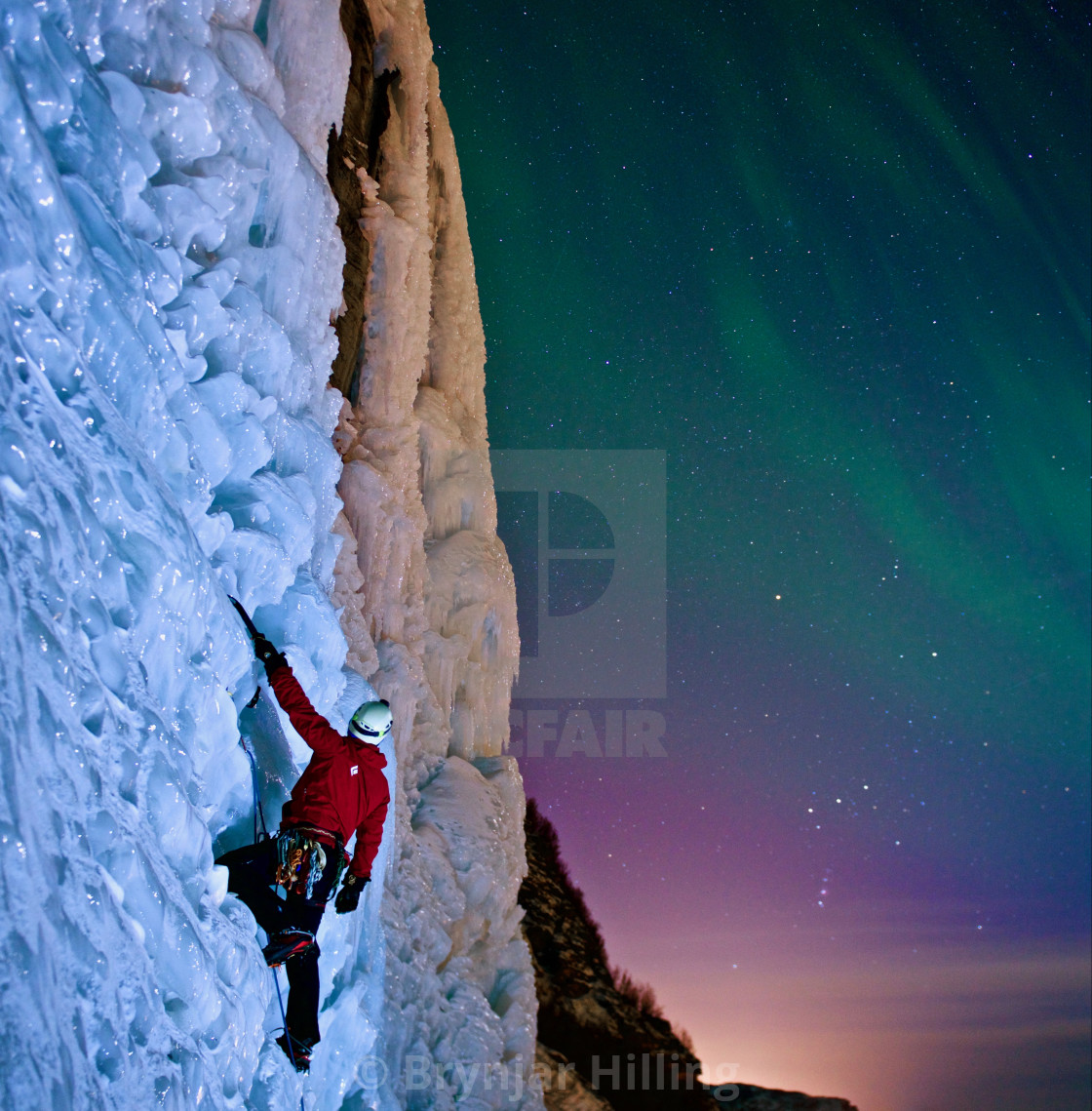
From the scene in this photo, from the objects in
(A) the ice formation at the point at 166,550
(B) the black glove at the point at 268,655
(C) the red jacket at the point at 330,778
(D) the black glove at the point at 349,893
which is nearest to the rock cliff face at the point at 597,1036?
(A) the ice formation at the point at 166,550

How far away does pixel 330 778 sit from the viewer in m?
4.12

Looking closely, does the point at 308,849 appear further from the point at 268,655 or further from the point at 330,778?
the point at 268,655

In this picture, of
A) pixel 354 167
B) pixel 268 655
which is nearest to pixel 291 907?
pixel 268 655

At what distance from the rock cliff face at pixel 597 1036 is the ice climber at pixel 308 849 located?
895cm

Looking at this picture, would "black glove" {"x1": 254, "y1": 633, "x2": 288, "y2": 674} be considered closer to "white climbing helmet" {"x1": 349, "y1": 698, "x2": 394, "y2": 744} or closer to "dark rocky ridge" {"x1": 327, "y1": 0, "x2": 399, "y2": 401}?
"white climbing helmet" {"x1": 349, "y1": 698, "x2": 394, "y2": 744}

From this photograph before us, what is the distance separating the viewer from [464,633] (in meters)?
9.88

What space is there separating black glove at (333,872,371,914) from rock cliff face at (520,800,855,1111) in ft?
29.2

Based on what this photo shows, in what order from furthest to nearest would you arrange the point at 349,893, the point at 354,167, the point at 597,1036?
the point at 597,1036, the point at 354,167, the point at 349,893

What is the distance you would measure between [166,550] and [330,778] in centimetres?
136

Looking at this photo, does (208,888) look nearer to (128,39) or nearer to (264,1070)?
(264,1070)

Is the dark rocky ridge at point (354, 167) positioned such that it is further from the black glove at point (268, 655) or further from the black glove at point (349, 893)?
the black glove at point (349, 893)

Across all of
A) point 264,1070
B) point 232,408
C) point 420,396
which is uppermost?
point 420,396

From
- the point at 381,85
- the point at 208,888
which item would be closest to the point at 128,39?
the point at 208,888

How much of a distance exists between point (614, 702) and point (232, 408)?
11.8 metres
